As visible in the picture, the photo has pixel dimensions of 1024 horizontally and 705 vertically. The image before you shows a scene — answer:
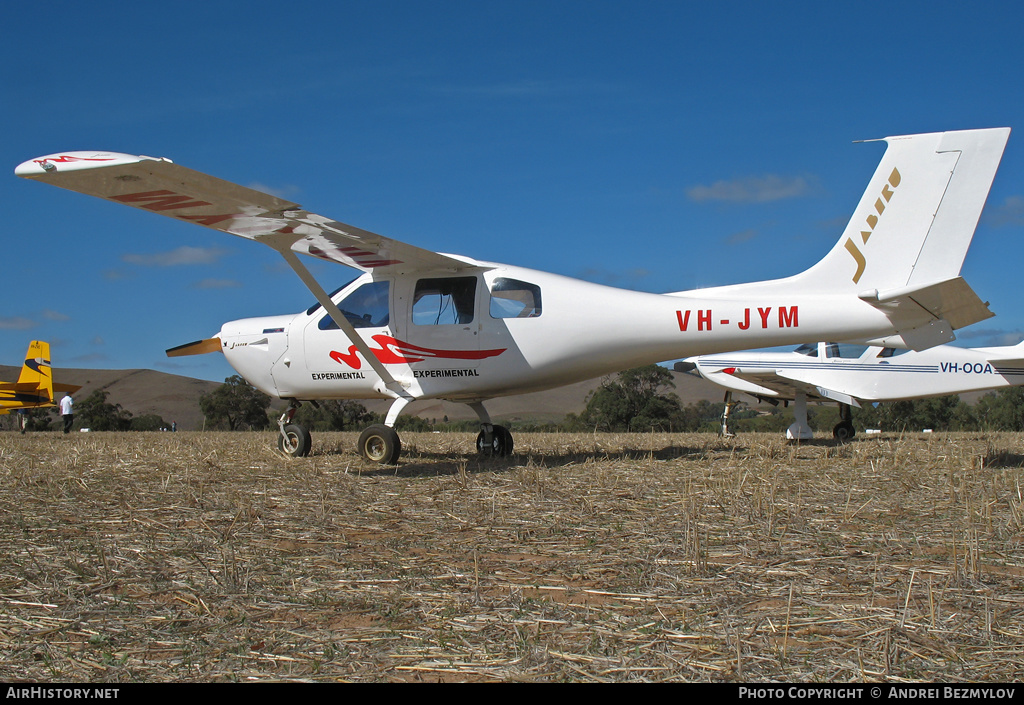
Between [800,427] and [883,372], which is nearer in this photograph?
[800,427]

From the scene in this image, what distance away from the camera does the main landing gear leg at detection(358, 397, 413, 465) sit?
8148 millimetres

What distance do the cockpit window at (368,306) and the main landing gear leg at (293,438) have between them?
1472 millimetres

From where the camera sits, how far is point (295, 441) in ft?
32.1

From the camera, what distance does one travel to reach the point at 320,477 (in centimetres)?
682

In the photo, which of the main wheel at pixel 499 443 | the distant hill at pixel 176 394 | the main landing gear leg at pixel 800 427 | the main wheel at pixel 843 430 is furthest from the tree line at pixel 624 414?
the main wheel at pixel 499 443

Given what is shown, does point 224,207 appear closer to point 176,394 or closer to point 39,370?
point 39,370

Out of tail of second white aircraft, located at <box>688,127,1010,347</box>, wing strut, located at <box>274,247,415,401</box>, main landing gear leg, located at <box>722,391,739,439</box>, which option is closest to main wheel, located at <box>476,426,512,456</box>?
wing strut, located at <box>274,247,415,401</box>

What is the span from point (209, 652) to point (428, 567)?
4.08ft

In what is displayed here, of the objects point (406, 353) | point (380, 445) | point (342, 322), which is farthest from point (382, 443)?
point (342, 322)

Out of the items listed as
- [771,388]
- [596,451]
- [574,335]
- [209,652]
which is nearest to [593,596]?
[209,652]

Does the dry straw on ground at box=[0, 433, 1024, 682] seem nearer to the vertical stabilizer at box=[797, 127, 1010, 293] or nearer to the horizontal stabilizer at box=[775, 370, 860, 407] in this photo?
the vertical stabilizer at box=[797, 127, 1010, 293]

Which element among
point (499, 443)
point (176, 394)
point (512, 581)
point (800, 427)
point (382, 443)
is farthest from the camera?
point (176, 394)

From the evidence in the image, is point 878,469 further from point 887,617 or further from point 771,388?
point 771,388

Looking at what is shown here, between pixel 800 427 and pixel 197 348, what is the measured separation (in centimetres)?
1063
